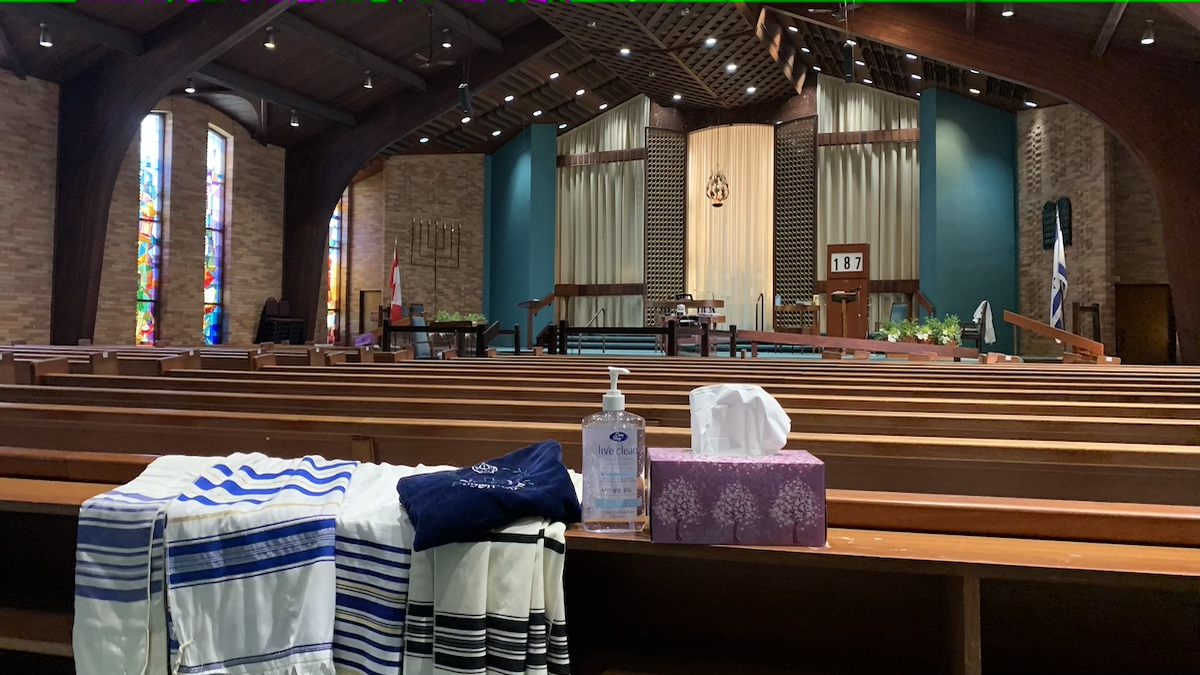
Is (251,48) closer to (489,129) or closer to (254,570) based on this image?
(489,129)

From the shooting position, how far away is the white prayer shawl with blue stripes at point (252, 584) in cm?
106

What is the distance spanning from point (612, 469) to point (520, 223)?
45.0 feet

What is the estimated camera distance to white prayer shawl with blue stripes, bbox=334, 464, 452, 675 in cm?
104

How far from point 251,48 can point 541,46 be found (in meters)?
3.79

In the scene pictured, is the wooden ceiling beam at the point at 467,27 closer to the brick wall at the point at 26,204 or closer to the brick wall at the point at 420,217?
the brick wall at the point at 420,217

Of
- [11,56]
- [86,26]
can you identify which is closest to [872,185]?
[86,26]

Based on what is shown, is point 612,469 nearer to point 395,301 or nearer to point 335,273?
point 395,301

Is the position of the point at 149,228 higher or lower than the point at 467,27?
lower

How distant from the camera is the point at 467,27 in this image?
992 cm

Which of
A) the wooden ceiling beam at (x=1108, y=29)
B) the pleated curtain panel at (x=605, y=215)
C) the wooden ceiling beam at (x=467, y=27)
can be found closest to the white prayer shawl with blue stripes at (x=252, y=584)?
the wooden ceiling beam at (x=1108, y=29)

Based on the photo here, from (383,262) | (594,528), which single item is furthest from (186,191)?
(594,528)

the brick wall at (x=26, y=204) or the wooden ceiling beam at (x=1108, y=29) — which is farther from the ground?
the wooden ceiling beam at (x=1108, y=29)

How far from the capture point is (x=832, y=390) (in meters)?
2.71

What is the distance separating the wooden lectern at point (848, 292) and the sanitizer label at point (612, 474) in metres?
9.55
